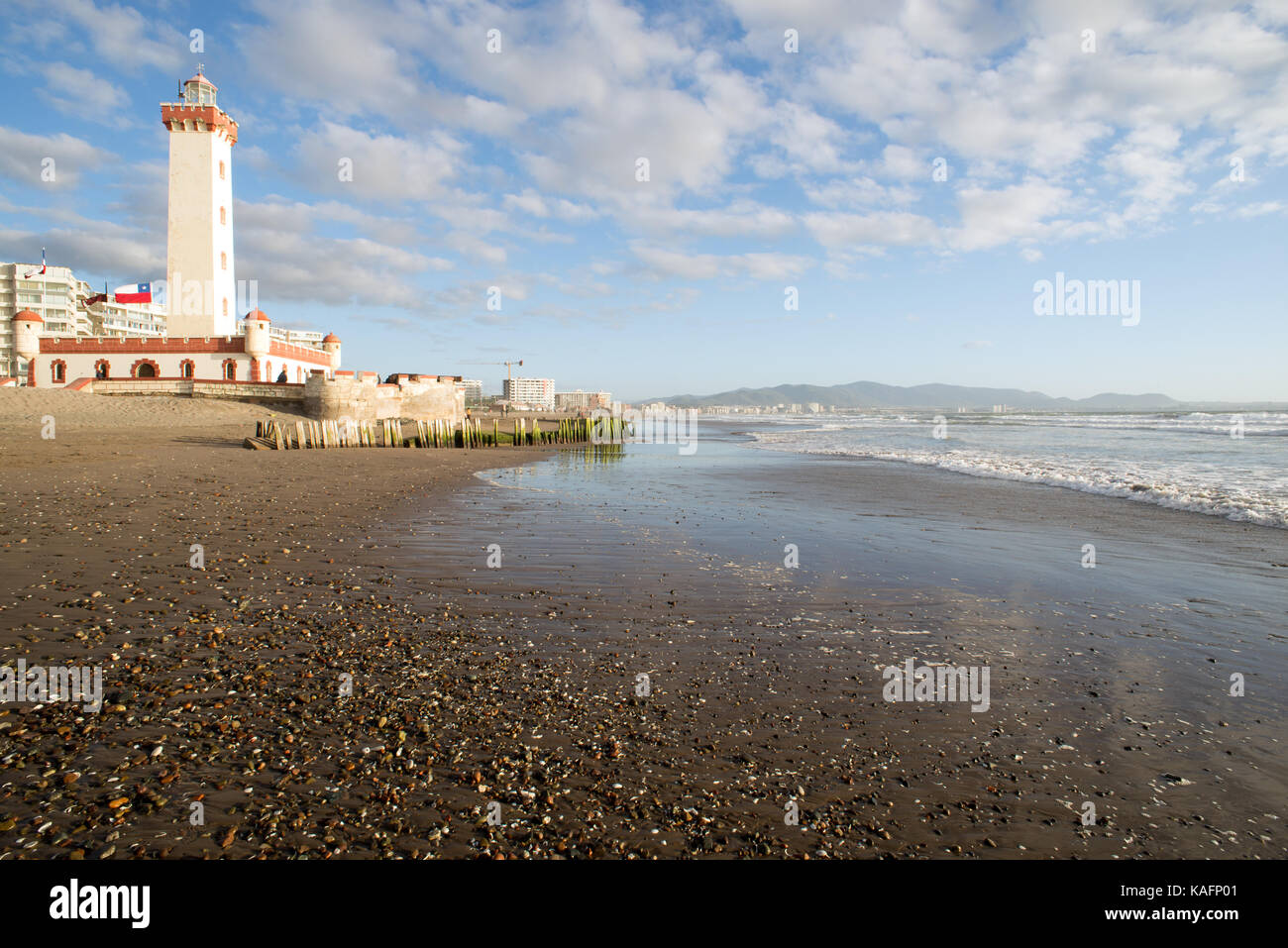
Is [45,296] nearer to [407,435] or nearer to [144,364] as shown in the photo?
[144,364]

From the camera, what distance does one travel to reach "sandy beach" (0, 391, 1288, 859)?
3402 mm

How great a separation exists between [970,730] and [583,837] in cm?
298

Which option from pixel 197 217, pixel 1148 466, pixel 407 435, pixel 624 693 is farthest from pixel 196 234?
pixel 1148 466

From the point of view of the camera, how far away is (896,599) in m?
7.80

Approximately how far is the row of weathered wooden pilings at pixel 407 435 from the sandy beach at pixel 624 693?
62.1 ft

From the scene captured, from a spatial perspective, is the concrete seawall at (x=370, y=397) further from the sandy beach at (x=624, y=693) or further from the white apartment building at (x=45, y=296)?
the white apartment building at (x=45, y=296)

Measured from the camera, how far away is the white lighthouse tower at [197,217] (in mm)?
45906

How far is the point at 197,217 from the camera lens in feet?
151
